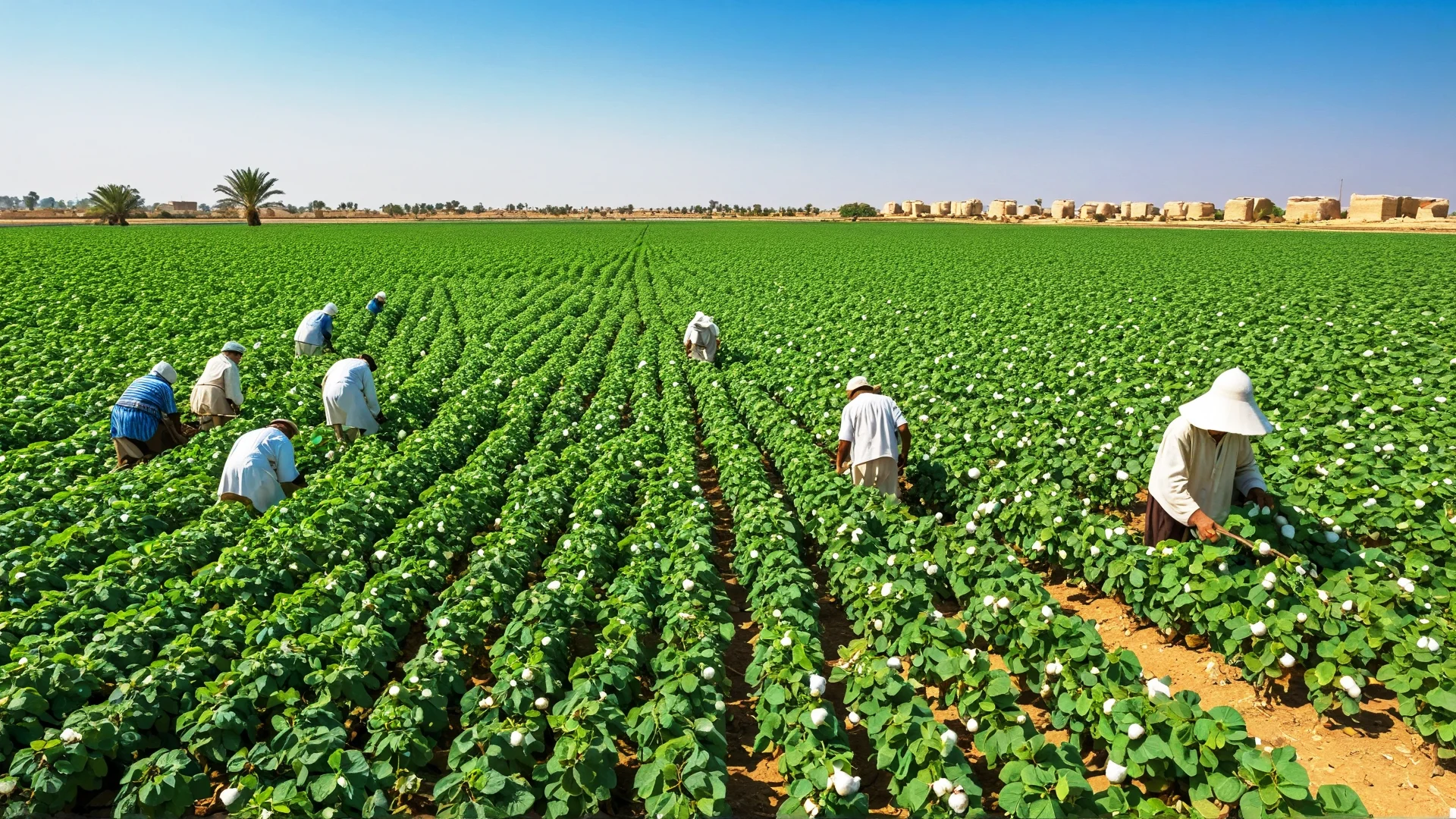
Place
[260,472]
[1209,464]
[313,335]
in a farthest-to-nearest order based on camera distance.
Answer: [313,335] < [260,472] < [1209,464]

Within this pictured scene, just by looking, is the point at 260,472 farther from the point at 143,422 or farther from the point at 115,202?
the point at 115,202

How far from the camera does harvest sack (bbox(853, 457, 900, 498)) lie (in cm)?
652

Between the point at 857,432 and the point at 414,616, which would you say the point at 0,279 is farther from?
the point at 857,432

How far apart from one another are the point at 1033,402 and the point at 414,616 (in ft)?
23.7

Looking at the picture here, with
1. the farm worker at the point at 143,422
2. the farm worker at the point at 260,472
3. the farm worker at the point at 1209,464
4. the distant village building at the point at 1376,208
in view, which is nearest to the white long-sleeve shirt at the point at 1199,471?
the farm worker at the point at 1209,464

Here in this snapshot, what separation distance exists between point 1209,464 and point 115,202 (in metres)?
92.3

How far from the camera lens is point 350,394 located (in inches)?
336

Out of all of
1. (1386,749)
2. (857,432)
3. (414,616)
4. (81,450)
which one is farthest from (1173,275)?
(81,450)

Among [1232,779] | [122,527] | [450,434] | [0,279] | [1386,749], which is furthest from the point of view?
[0,279]

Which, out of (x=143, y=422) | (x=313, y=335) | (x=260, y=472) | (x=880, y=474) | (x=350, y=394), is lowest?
(x=880, y=474)

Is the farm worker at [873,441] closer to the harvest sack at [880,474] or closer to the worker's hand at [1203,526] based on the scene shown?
the harvest sack at [880,474]

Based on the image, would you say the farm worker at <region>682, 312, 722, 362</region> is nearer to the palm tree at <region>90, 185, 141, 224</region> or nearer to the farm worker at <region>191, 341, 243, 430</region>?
the farm worker at <region>191, 341, 243, 430</region>

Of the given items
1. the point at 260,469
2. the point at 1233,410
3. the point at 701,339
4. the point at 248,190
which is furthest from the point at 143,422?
the point at 248,190

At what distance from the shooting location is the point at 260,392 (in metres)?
9.84
